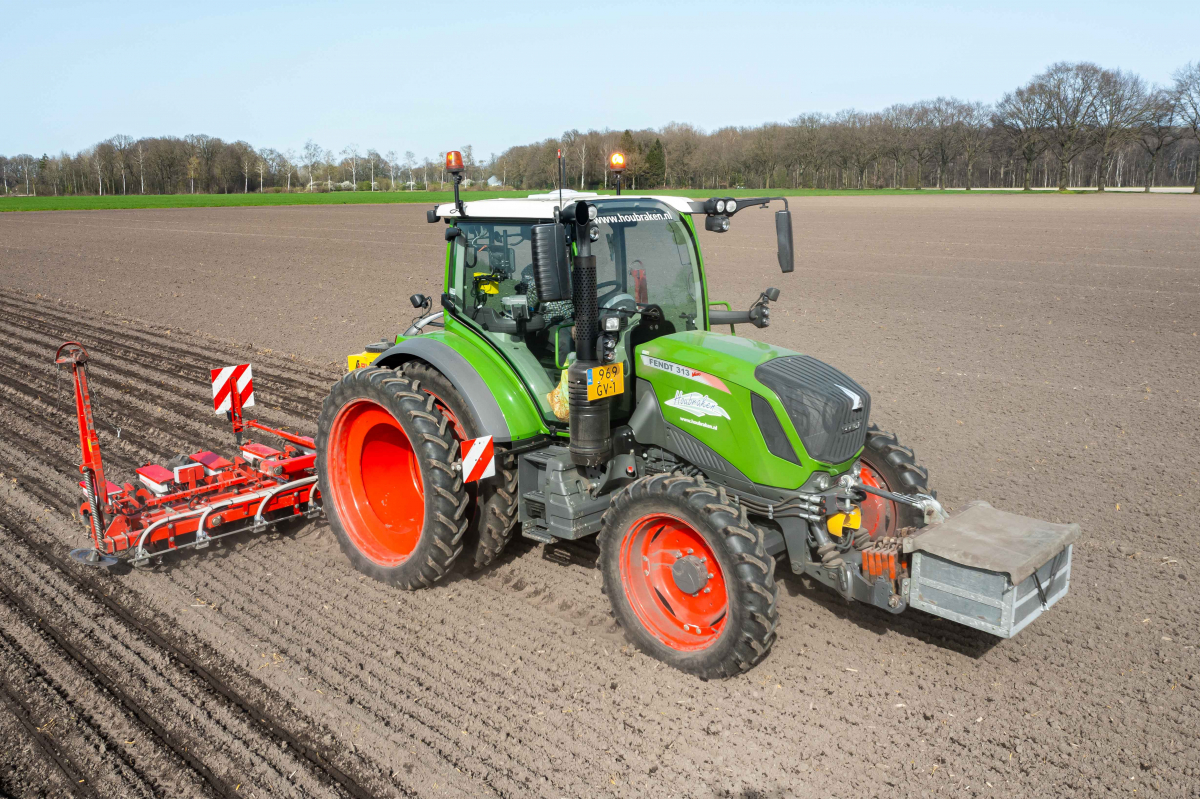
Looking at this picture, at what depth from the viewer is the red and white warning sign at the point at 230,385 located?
21.3 ft

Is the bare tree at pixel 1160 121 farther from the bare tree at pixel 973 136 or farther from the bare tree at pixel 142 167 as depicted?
the bare tree at pixel 142 167

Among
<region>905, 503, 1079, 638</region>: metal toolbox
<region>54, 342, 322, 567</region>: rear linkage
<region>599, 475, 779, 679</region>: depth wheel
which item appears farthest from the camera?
<region>54, 342, 322, 567</region>: rear linkage

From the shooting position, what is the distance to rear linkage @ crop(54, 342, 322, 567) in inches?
210

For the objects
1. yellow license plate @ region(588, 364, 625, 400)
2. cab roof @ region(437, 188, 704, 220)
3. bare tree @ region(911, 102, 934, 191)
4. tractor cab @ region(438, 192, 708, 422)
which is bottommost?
yellow license plate @ region(588, 364, 625, 400)

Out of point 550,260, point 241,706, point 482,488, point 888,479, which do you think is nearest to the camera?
point 550,260

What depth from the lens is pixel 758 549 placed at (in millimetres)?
3938

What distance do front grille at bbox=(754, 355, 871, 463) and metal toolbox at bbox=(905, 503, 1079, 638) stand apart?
61cm

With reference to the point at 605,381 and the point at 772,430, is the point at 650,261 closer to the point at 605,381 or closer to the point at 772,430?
the point at 605,381

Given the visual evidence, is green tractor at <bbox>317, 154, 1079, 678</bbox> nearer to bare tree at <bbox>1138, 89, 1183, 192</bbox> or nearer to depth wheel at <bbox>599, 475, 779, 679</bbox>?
depth wheel at <bbox>599, 475, 779, 679</bbox>

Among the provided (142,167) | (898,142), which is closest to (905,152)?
(898,142)

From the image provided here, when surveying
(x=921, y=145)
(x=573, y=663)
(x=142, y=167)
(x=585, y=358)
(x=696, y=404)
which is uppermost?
(x=142, y=167)

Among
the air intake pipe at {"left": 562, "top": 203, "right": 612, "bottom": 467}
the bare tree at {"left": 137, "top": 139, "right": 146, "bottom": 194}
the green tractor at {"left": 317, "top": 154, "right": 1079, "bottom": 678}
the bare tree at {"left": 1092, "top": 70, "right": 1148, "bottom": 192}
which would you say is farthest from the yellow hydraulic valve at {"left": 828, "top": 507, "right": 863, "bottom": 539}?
the bare tree at {"left": 137, "top": 139, "right": 146, "bottom": 194}

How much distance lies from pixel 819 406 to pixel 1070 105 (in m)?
95.4

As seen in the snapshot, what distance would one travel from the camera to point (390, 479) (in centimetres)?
595
